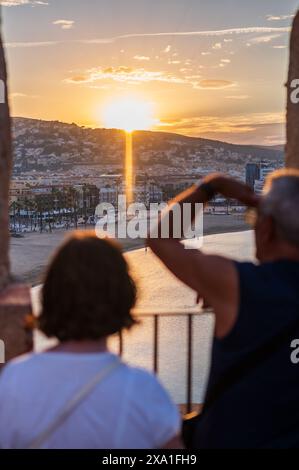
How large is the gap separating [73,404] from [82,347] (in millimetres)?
137

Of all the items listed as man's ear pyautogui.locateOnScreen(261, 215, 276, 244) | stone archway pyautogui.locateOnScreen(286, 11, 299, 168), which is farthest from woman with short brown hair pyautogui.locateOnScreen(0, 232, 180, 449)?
stone archway pyautogui.locateOnScreen(286, 11, 299, 168)

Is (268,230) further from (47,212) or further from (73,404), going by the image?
(47,212)

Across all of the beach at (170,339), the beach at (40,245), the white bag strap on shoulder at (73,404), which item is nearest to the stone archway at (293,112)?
the white bag strap on shoulder at (73,404)

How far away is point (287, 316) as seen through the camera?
62.2 inches

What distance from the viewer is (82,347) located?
4.63ft

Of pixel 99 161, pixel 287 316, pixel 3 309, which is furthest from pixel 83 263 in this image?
pixel 99 161

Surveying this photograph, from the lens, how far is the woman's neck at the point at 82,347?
1404 mm

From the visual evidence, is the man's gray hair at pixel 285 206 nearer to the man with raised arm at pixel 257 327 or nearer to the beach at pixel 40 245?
the man with raised arm at pixel 257 327

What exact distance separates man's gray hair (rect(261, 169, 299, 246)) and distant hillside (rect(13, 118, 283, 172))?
4539 inches

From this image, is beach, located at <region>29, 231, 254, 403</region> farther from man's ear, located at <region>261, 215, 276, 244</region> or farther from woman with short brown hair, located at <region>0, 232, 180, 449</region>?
woman with short brown hair, located at <region>0, 232, 180, 449</region>

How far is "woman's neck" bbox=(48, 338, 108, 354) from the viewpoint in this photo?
1404 millimetres

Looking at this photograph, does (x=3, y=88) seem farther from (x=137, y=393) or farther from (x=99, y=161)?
(x=99, y=161)

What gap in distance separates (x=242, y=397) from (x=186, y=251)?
16.1 inches

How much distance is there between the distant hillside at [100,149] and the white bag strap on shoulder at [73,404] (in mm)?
115681
